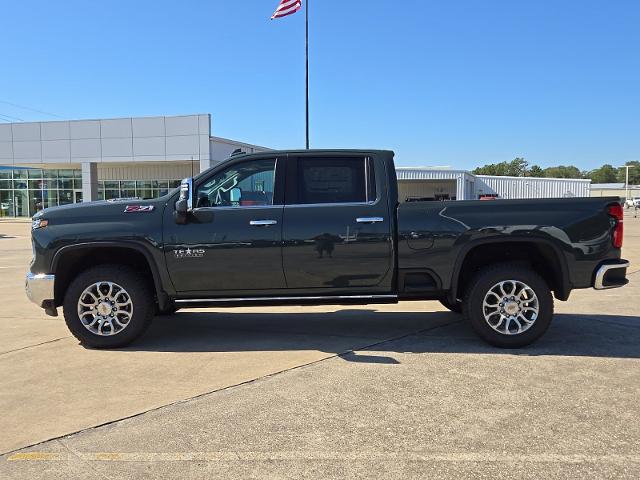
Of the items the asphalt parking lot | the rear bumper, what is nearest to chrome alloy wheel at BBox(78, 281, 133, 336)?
the asphalt parking lot

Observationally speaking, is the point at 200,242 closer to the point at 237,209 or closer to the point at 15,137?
the point at 237,209

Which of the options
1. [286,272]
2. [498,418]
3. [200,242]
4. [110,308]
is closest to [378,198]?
[286,272]

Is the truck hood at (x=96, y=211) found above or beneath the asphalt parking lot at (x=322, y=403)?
above

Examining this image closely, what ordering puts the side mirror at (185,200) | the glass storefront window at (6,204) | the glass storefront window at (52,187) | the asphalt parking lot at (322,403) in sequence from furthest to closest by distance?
the glass storefront window at (6,204) < the glass storefront window at (52,187) < the side mirror at (185,200) < the asphalt parking lot at (322,403)

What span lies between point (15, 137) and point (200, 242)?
135ft

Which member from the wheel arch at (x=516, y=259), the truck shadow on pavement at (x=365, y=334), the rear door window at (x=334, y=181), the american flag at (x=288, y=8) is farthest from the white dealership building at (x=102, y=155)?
the wheel arch at (x=516, y=259)

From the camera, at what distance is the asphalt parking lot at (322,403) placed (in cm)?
313

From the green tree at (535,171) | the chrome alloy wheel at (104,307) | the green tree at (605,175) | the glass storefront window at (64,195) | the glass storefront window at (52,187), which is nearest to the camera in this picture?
the chrome alloy wheel at (104,307)

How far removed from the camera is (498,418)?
3.71 meters

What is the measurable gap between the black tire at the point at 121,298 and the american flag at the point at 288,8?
20.0m

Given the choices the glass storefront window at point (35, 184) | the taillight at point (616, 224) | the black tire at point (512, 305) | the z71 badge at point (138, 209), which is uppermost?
the glass storefront window at point (35, 184)

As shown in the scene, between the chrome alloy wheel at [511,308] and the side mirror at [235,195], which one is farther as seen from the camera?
the side mirror at [235,195]

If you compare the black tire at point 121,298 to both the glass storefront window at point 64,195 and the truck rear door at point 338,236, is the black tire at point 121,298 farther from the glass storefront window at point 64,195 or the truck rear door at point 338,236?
the glass storefront window at point 64,195

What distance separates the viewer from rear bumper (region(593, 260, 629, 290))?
527cm
